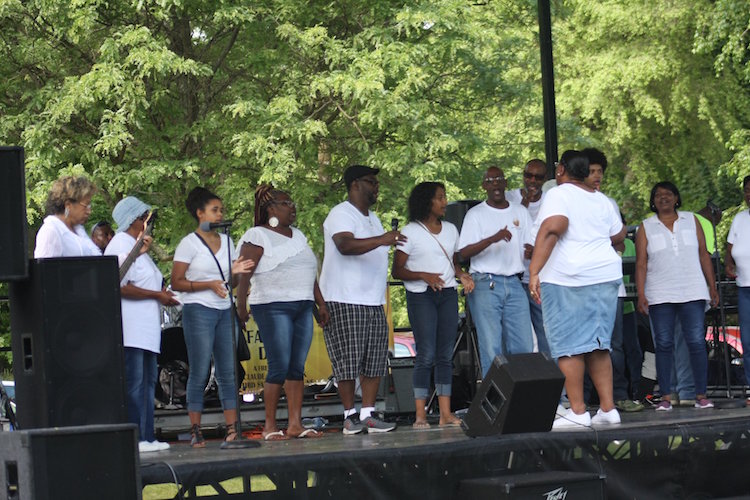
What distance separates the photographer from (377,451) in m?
5.75

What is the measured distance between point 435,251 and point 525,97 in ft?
35.9

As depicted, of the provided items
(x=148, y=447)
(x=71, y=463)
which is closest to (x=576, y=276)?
(x=148, y=447)

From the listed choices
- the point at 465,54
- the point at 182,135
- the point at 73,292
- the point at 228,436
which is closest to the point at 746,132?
the point at 465,54

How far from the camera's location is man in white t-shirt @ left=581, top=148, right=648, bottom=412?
24.2ft

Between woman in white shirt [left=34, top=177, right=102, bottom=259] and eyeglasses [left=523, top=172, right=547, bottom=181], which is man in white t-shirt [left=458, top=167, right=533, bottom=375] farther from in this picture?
woman in white shirt [left=34, top=177, right=102, bottom=259]

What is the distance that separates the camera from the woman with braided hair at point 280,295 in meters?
6.95

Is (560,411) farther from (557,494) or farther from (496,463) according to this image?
(557,494)

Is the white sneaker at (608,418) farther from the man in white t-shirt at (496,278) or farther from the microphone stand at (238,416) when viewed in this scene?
the microphone stand at (238,416)

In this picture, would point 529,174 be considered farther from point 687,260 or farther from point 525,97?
point 525,97

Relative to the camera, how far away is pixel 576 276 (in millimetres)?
6664

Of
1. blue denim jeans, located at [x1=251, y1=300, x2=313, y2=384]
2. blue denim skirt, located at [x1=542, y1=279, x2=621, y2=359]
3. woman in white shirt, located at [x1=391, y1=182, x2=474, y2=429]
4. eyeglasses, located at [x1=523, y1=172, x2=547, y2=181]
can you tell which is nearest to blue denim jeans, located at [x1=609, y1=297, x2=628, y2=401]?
eyeglasses, located at [x1=523, y1=172, x2=547, y2=181]

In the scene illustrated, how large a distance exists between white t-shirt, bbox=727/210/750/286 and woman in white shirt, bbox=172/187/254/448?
337cm

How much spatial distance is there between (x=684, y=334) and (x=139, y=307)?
147 inches

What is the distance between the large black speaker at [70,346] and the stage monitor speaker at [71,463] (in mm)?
342
